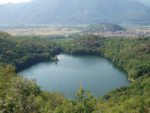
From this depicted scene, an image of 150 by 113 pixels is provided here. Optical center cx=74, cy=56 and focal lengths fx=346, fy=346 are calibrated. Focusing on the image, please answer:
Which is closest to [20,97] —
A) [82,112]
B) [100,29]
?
[82,112]

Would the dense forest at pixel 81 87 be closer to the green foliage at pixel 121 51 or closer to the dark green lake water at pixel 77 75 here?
the green foliage at pixel 121 51

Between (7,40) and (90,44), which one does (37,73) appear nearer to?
(7,40)

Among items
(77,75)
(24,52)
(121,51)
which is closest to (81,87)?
(77,75)

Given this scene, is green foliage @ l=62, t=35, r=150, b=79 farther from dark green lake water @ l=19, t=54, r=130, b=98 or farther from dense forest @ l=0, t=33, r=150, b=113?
dark green lake water @ l=19, t=54, r=130, b=98

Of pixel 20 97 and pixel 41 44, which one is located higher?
pixel 20 97

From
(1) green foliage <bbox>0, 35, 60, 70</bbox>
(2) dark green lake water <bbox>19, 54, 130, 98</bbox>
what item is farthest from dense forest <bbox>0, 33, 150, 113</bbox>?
(2) dark green lake water <bbox>19, 54, 130, 98</bbox>

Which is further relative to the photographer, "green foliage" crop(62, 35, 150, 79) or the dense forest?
"green foliage" crop(62, 35, 150, 79)

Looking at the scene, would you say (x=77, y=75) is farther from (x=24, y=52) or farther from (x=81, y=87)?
(x=81, y=87)
